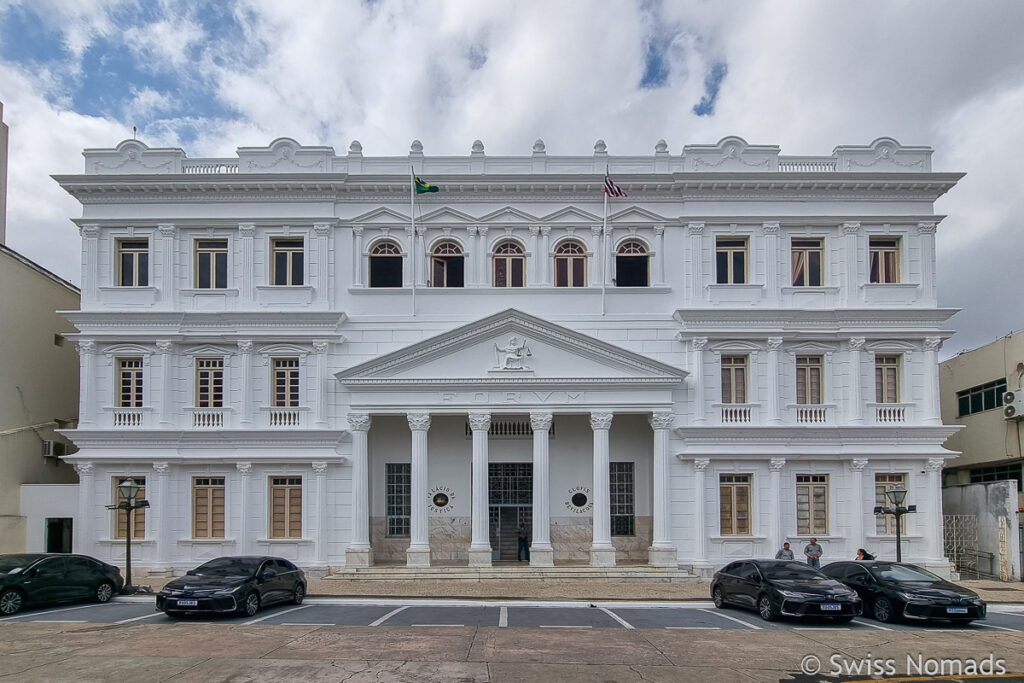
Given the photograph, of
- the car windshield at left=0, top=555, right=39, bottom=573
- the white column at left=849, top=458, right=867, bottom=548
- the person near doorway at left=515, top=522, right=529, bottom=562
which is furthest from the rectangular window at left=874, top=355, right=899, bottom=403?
the car windshield at left=0, top=555, right=39, bottom=573

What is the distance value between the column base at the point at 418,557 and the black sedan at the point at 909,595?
1310 cm

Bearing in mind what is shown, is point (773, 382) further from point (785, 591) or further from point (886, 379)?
point (785, 591)

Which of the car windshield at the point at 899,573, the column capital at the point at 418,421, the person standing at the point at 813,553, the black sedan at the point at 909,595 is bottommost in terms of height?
the person standing at the point at 813,553

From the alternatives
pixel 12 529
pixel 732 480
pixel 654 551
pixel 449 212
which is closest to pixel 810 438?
pixel 732 480

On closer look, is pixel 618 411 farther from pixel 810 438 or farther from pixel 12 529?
pixel 12 529

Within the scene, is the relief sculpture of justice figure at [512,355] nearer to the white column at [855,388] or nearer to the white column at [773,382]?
the white column at [773,382]

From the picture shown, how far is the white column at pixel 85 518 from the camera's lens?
28.3m

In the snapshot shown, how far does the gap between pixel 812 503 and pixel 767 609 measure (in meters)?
11.8

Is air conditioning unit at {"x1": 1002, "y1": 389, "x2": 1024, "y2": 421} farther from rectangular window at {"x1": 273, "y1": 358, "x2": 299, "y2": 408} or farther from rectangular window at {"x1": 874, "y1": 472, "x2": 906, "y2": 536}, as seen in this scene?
rectangular window at {"x1": 273, "y1": 358, "x2": 299, "y2": 408}

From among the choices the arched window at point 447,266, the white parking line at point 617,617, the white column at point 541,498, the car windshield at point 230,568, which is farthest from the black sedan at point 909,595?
the arched window at point 447,266

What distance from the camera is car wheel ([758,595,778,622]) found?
18188mm

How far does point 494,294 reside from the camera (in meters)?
29.9

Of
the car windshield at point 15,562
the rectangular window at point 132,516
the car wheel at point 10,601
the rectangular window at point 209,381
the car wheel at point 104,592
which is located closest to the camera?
the car wheel at point 10,601

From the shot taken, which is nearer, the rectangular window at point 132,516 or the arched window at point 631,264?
the rectangular window at point 132,516
